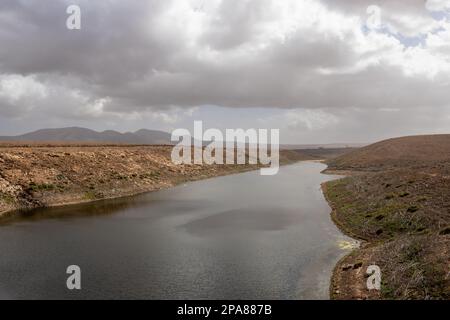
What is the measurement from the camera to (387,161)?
510ft

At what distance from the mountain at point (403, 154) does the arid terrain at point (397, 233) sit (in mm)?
79979

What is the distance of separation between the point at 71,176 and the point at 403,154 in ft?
480

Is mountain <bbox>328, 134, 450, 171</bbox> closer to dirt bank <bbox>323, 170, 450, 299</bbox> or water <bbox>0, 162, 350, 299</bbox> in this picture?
dirt bank <bbox>323, 170, 450, 299</bbox>

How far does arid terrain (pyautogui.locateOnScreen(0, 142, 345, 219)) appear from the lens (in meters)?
64.2

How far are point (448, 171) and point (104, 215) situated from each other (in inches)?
2408

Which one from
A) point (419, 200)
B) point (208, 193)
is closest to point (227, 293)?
point (419, 200)

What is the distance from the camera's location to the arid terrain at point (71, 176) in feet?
211

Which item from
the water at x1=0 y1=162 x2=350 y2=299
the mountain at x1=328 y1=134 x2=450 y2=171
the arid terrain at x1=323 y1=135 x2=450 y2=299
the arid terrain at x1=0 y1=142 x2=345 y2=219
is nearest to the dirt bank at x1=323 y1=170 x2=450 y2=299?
the arid terrain at x1=323 y1=135 x2=450 y2=299

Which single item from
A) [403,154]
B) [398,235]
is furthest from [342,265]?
[403,154]

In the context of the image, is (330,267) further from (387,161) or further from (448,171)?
(387,161)

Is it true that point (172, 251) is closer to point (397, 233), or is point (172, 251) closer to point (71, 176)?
point (397, 233)

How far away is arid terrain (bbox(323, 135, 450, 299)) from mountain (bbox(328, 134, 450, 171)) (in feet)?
262

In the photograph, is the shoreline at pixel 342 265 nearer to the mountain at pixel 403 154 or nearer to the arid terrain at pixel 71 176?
the arid terrain at pixel 71 176

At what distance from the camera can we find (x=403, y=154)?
548 feet
